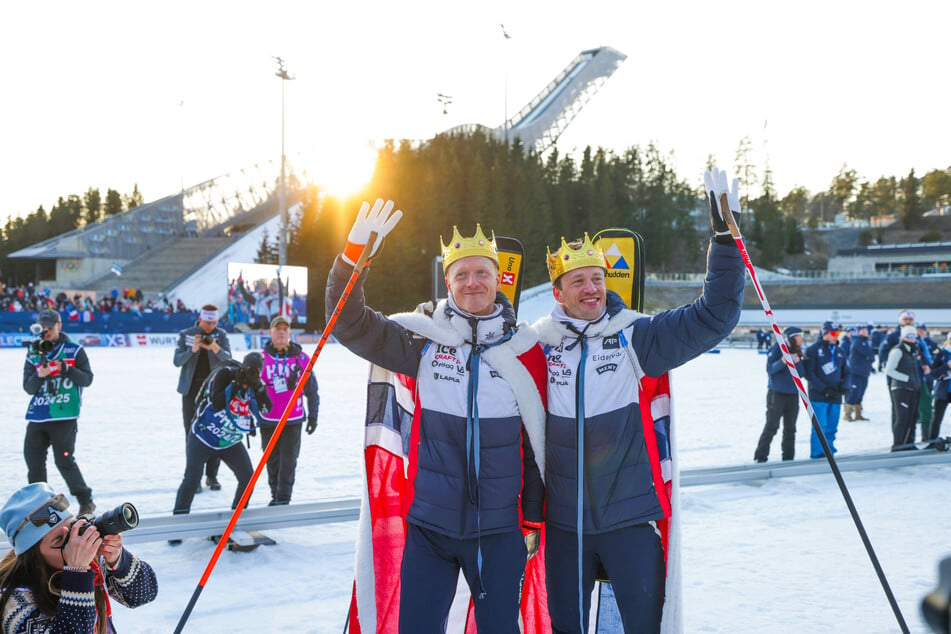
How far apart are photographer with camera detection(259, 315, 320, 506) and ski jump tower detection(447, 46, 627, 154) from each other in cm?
6287

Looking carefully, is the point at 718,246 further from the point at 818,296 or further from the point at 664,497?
the point at 818,296

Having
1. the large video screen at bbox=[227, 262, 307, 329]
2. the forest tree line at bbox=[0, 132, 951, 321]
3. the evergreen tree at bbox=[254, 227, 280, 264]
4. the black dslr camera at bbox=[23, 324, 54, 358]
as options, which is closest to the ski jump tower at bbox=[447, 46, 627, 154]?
the forest tree line at bbox=[0, 132, 951, 321]

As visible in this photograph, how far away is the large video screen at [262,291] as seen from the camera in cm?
2652

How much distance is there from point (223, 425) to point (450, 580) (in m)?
3.21

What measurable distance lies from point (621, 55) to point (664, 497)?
8039cm

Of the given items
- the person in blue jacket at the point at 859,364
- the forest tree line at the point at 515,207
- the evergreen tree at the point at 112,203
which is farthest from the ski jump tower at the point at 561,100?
the person in blue jacket at the point at 859,364

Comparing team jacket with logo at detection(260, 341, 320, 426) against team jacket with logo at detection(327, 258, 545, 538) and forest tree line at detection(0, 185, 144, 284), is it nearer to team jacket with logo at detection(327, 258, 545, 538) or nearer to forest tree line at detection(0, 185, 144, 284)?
team jacket with logo at detection(327, 258, 545, 538)

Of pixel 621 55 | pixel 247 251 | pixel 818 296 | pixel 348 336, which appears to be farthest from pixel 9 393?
pixel 621 55

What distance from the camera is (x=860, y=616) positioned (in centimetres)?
406

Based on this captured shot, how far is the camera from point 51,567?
2.11 m

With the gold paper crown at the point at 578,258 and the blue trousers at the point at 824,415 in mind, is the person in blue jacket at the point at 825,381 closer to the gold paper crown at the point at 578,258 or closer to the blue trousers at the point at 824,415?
the blue trousers at the point at 824,415

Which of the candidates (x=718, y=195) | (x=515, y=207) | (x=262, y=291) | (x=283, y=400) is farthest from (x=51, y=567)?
(x=515, y=207)

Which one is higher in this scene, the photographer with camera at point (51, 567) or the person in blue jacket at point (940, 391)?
the photographer with camera at point (51, 567)

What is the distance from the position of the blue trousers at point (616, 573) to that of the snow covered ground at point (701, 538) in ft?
2.71
